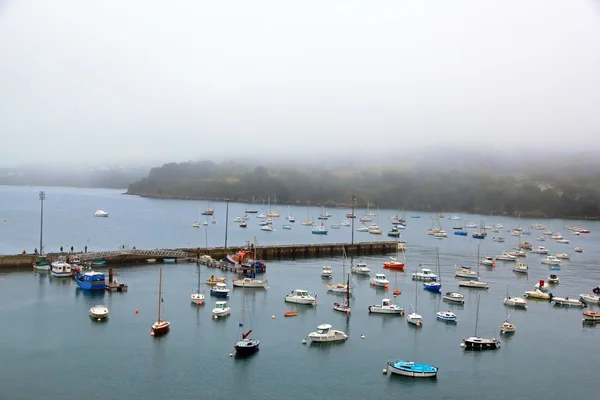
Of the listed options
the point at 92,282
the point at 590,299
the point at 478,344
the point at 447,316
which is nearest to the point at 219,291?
the point at 92,282

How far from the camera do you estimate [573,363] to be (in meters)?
18.1

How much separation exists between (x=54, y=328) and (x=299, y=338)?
8126 millimetres

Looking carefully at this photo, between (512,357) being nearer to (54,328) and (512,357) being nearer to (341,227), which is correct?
(54,328)

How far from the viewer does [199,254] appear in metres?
35.8

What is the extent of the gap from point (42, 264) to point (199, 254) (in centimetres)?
907

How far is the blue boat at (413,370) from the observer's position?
52.6 ft

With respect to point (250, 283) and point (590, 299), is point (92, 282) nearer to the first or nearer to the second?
point (250, 283)

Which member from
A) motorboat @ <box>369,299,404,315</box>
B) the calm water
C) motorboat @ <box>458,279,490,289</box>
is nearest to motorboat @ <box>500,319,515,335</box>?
the calm water

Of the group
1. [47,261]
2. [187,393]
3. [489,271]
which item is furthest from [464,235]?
[187,393]

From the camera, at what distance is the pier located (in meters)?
31.1

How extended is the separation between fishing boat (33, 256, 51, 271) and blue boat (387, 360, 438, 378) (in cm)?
2040

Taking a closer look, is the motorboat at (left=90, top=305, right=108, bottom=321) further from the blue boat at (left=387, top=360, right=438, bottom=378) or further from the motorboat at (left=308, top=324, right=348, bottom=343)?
the blue boat at (left=387, top=360, right=438, bottom=378)

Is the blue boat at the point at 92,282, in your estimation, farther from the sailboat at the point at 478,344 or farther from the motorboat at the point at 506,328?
the motorboat at the point at 506,328

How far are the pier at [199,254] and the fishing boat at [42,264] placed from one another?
766 mm
